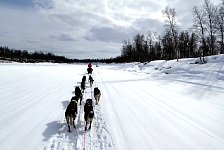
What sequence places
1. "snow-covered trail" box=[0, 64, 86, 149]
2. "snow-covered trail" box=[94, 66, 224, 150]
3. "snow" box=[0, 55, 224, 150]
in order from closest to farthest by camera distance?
"snow" box=[0, 55, 224, 150], "snow-covered trail" box=[94, 66, 224, 150], "snow-covered trail" box=[0, 64, 86, 149]

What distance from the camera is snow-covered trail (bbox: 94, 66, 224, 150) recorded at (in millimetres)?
6797

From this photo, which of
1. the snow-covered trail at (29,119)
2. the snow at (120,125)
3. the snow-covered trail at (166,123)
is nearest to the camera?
the snow at (120,125)

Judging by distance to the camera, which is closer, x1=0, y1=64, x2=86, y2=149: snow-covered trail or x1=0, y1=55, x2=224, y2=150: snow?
x1=0, y1=55, x2=224, y2=150: snow

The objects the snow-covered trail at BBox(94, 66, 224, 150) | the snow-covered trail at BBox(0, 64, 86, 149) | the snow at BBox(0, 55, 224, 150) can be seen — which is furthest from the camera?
the snow-covered trail at BBox(0, 64, 86, 149)

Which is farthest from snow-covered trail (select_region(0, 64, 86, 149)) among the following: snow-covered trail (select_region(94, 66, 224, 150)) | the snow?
snow-covered trail (select_region(94, 66, 224, 150))

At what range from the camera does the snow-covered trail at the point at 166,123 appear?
6.80 meters

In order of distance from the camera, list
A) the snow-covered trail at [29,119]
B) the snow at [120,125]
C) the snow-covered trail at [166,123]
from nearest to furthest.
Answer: the snow at [120,125] → the snow-covered trail at [166,123] → the snow-covered trail at [29,119]

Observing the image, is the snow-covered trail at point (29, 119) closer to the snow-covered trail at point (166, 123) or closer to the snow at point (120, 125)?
the snow at point (120, 125)

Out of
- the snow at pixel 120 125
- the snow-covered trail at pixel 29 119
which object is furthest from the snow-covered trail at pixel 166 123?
the snow-covered trail at pixel 29 119

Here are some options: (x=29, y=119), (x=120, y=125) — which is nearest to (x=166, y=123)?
(x=120, y=125)

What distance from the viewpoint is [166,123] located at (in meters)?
8.74

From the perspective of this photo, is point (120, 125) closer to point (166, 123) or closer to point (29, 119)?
point (166, 123)

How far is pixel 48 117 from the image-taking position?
945 cm

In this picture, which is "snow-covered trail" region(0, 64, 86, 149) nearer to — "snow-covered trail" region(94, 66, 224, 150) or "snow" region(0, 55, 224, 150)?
"snow" region(0, 55, 224, 150)
